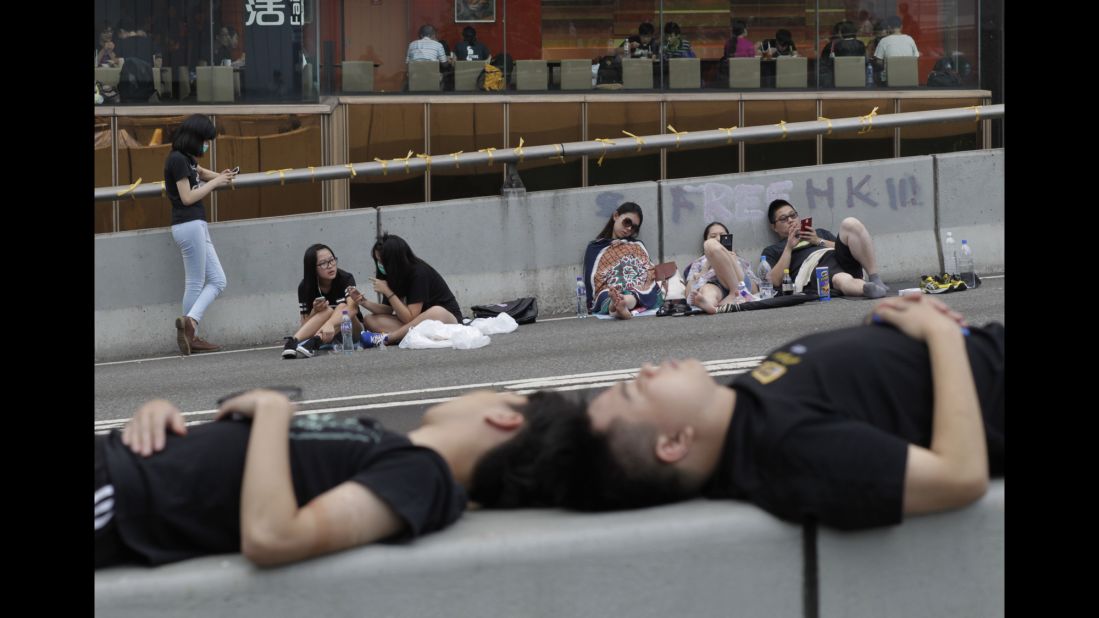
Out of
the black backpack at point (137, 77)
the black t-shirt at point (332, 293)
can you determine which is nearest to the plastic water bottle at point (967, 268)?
the black t-shirt at point (332, 293)

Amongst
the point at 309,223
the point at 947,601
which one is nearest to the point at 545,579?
the point at 947,601

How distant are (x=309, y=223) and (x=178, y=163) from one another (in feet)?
4.19

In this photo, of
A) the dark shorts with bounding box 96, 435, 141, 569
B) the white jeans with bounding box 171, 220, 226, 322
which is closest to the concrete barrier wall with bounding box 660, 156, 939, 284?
the white jeans with bounding box 171, 220, 226, 322

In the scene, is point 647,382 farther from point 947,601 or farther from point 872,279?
point 872,279

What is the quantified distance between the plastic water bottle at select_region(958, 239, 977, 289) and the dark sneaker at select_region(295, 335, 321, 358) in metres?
5.93

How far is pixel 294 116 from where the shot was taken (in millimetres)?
18859

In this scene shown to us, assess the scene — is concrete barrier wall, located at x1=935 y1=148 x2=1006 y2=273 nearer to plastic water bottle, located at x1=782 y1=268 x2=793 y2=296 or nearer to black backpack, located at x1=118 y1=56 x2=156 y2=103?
plastic water bottle, located at x1=782 y1=268 x2=793 y2=296

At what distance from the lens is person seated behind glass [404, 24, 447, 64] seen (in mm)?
21016

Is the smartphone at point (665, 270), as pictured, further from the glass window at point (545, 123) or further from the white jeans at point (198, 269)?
the glass window at point (545, 123)

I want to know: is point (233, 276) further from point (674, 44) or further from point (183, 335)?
point (674, 44)

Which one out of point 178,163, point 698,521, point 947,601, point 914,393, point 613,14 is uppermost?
point 613,14

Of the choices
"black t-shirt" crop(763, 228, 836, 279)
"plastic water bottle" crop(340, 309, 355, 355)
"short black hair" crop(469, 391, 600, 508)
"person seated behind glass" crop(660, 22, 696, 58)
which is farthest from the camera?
→ "person seated behind glass" crop(660, 22, 696, 58)

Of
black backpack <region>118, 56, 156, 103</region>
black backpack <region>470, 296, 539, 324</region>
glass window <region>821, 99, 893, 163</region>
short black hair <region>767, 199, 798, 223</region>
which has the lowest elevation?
black backpack <region>470, 296, 539, 324</region>

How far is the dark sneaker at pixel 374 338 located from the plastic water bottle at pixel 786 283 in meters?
3.67
